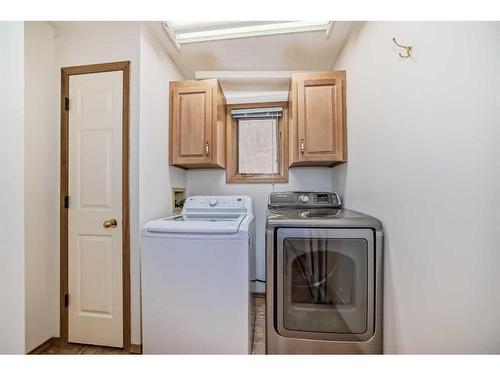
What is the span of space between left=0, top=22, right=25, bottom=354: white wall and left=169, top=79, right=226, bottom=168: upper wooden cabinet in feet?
3.51

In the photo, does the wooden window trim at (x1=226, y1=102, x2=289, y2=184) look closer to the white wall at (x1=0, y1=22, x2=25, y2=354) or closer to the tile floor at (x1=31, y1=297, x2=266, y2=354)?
the tile floor at (x1=31, y1=297, x2=266, y2=354)

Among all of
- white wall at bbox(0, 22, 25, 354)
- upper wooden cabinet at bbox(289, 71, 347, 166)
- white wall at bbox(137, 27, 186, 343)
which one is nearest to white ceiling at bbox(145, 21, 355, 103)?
white wall at bbox(137, 27, 186, 343)

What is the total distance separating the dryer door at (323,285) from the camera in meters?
1.30

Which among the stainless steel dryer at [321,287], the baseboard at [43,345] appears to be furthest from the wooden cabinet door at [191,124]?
the baseboard at [43,345]

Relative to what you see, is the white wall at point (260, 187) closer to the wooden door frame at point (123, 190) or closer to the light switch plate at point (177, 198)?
the light switch plate at point (177, 198)

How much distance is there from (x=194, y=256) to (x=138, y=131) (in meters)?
0.98

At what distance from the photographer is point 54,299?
1625 mm

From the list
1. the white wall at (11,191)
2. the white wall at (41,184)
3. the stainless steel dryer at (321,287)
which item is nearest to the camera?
the white wall at (11,191)

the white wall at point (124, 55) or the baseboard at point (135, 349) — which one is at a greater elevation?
the white wall at point (124, 55)

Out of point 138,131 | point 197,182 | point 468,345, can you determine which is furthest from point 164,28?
point 468,345

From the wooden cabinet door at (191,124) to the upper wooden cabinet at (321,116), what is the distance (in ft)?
2.66

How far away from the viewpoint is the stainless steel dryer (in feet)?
4.23

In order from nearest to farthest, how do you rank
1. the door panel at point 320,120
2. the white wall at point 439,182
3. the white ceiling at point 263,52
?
the white wall at point 439,182 < the white ceiling at point 263,52 < the door panel at point 320,120

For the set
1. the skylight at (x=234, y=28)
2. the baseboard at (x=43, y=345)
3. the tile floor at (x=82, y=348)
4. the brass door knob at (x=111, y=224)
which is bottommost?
the tile floor at (x=82, y=348)
